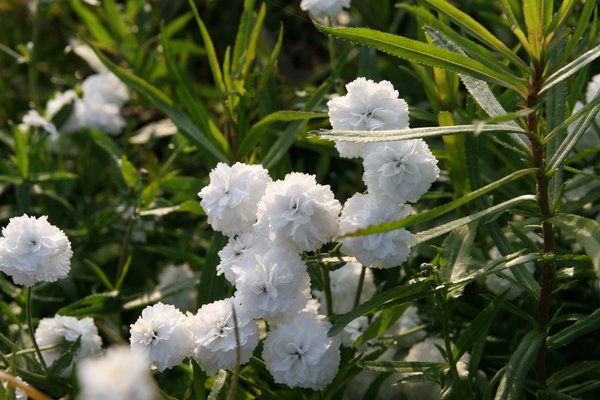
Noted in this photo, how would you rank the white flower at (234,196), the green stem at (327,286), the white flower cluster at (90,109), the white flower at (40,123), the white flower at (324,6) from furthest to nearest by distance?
the white flower cluster at (90,109)
the white flower at (40,123)
the white flower at (324,6)
the green stem at (327,286)
the white flower at (234,196)

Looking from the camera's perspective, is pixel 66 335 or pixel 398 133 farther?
pixel 66 335

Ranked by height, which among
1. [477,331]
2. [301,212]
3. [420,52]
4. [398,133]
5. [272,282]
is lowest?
[477,331]

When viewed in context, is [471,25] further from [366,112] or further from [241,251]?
[241,251]

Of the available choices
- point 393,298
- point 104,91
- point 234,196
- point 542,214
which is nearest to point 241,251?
point 234,196

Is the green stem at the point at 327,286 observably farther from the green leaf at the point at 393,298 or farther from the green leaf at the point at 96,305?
the green leaf at the point at 96,305

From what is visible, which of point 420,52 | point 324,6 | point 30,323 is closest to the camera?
point 420,52

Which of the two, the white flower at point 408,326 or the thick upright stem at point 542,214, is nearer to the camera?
the thick upright stem at point 542,214

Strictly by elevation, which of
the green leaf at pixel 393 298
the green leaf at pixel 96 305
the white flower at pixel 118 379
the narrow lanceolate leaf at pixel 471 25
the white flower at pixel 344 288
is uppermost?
the narrow lanceolate leaf at pixel 471 25

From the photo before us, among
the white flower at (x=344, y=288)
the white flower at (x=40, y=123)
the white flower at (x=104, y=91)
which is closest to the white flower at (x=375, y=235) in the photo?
the white flower at (x=344, y=288)
